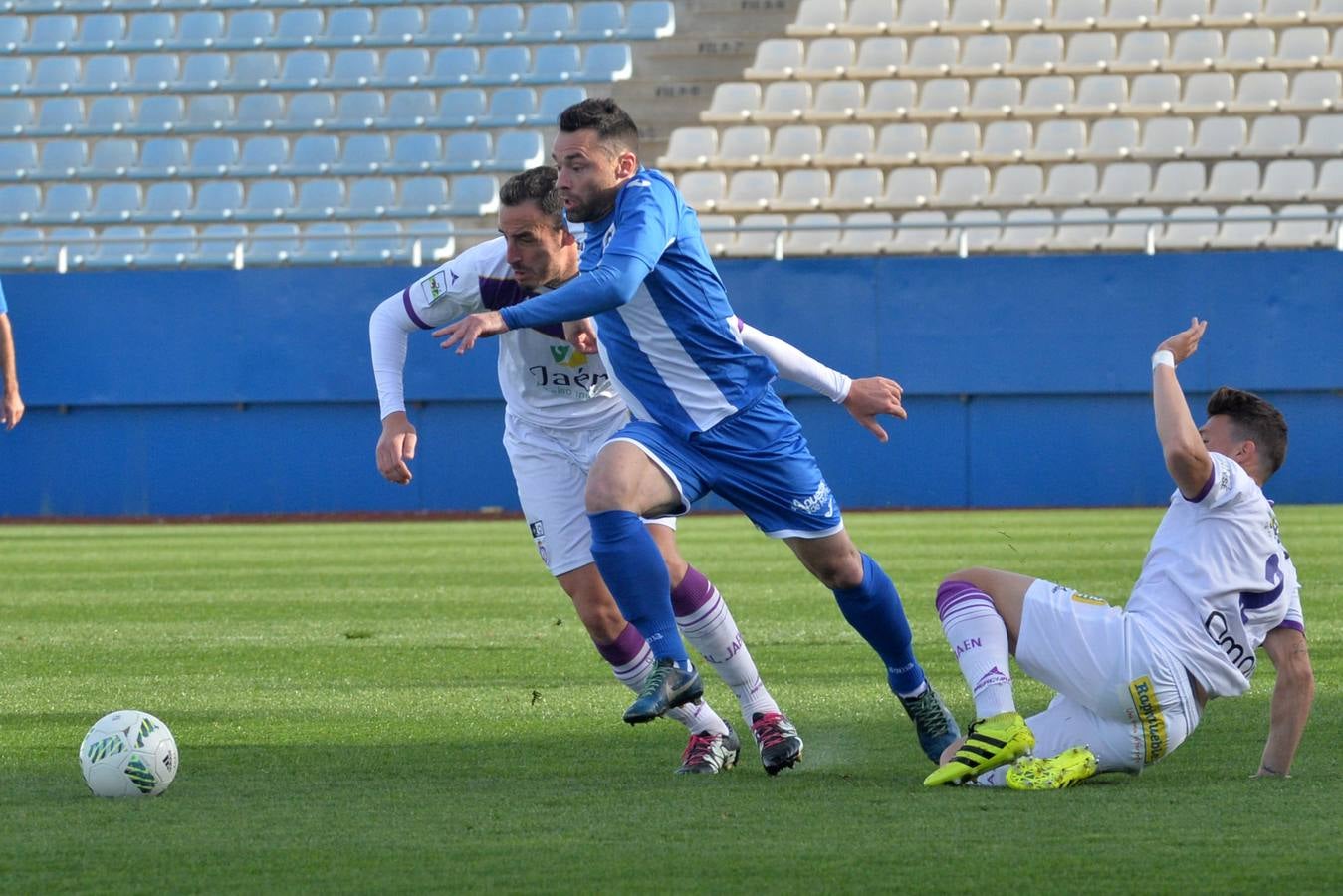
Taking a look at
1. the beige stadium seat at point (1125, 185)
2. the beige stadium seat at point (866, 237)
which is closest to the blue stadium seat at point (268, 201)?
the beige stadium seat at point (866, 237)

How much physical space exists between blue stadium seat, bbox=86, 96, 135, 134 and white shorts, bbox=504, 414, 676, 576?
67.2ft

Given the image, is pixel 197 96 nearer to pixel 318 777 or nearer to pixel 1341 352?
pixel 1341 352

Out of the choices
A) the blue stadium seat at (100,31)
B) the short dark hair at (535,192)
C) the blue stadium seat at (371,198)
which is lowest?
the blue stadium seat at (371,198)

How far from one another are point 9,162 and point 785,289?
10950 mm

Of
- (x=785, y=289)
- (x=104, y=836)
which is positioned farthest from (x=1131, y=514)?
(x=104, y=836)

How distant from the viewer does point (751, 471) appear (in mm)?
5434

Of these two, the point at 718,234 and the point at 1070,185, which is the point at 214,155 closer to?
the point at 718,234

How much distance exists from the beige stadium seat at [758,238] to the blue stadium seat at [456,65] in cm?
470

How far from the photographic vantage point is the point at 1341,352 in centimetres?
1970

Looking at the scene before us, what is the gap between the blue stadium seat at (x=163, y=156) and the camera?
2477cm

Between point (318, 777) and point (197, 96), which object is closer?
point (318, 777)

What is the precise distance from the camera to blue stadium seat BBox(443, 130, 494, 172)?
939 inches

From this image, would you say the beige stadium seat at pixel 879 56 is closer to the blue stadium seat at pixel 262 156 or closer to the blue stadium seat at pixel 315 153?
the blue stadium seat at pixel 315 153

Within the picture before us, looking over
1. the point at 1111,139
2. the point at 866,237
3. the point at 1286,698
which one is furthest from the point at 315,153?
the point at 1286,698
